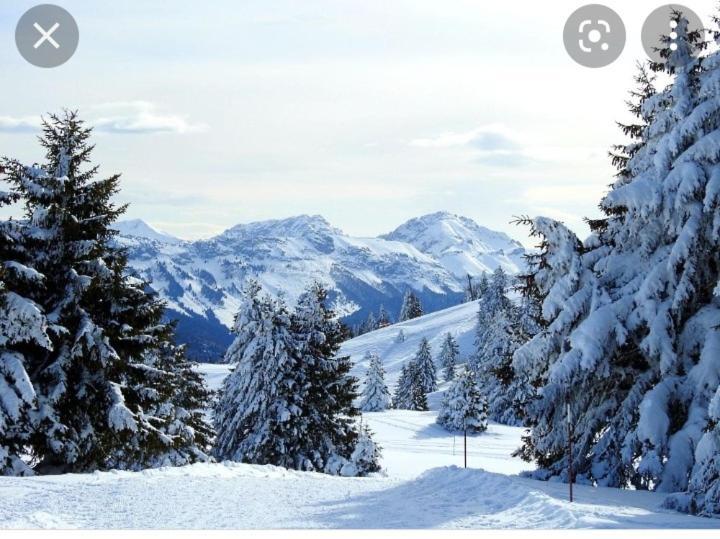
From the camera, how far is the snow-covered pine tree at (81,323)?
17.8 meters

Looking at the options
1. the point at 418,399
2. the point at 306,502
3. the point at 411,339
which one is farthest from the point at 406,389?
the point at 306,502

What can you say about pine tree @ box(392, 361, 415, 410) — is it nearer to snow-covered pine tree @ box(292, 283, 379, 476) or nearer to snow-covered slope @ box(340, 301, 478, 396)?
snow-covered slope @ box(340, 301, 478, 396)

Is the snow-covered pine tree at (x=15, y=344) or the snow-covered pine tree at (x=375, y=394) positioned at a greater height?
the snow-covered pine tree at (x=15, y=344)

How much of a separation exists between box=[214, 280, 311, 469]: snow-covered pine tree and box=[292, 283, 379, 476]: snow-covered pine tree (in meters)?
0.52

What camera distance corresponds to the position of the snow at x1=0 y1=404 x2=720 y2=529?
406 inches

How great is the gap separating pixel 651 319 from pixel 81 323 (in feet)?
45.4

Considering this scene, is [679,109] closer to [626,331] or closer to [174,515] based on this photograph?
[626,331]

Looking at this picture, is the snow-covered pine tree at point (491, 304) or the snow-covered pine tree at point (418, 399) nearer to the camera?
the snow-covered pine tree at point (418, 399)

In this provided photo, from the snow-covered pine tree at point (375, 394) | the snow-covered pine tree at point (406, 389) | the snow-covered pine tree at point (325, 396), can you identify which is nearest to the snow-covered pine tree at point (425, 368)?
the snow-covered pine tree at point (406, 389)

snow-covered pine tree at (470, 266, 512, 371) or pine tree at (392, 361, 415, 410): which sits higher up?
snow-covered pine tree at (470, 266, 512, 371)

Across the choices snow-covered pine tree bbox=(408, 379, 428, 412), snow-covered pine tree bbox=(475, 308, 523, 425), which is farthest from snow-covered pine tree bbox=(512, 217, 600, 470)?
snow-covered pine tree bbox=(408, 379, 428, 412)

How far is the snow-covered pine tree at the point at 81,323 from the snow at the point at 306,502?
310 cm

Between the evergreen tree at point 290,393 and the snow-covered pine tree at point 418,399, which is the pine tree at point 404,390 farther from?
the evergreen tree at point 290,393

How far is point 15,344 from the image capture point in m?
17.9
